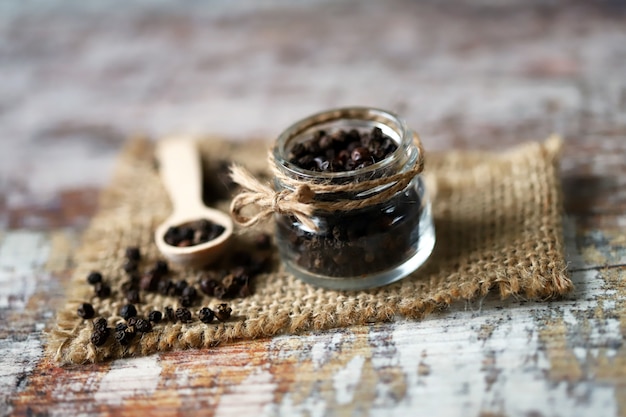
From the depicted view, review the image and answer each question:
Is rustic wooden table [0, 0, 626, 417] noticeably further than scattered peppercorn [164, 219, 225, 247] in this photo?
No

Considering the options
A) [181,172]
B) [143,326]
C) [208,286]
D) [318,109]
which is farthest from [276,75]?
[143,326]

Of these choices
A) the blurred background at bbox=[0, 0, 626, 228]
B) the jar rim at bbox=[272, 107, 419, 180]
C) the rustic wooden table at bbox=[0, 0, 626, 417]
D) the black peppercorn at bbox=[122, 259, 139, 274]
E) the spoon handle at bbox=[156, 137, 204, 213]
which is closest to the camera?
the rustic wooden table at bbox=[0, 0, 626, 417]

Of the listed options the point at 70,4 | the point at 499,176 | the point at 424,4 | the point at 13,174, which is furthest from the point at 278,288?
the point at 70,4

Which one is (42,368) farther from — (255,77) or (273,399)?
(255,77)

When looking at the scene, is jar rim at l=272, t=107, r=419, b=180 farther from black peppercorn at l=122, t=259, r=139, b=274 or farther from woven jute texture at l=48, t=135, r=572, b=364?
black peppercorn at l=122, t=259, r=139, b=274

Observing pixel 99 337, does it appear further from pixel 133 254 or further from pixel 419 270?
pixel 419 270

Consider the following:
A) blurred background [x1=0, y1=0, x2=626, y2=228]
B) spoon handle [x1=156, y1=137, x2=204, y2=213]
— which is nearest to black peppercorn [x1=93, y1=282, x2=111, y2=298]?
spoon handle [x1=156, y1=137, x2=204, y2=213]
